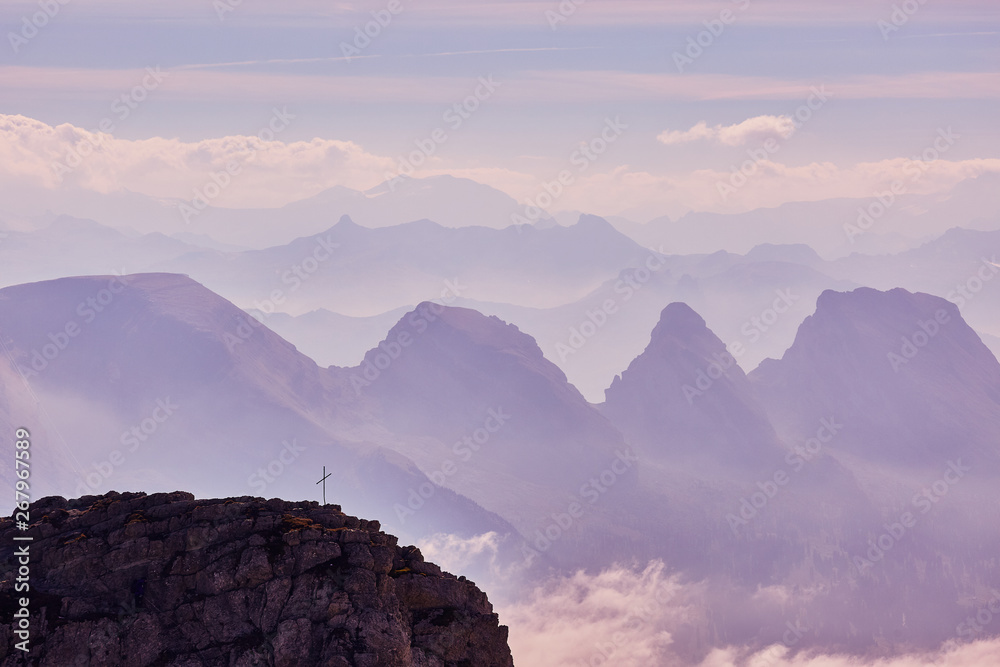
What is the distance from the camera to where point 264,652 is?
4377 inches

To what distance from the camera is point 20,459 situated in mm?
118188

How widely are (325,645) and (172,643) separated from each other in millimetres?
15590

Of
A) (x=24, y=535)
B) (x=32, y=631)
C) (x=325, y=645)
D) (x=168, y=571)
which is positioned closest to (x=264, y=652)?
(x=325, y=645)

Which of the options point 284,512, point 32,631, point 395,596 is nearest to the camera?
point 32,631

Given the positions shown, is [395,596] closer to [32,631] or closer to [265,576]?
[265,576]

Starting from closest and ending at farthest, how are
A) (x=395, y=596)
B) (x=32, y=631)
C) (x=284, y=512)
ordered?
1. (x=32, y=631)
2. (x=395, y=596)
3. (x=284, y=512)

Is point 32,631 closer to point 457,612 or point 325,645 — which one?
point 325,645

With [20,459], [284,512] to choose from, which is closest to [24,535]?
[20,459]

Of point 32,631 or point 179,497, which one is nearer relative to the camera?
point 32,631

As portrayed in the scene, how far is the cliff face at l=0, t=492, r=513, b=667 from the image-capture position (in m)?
111

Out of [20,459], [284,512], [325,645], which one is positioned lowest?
[325,645]

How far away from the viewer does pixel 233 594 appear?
375 ft

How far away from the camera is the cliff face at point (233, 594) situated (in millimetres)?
110562

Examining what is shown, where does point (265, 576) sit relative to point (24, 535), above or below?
below
